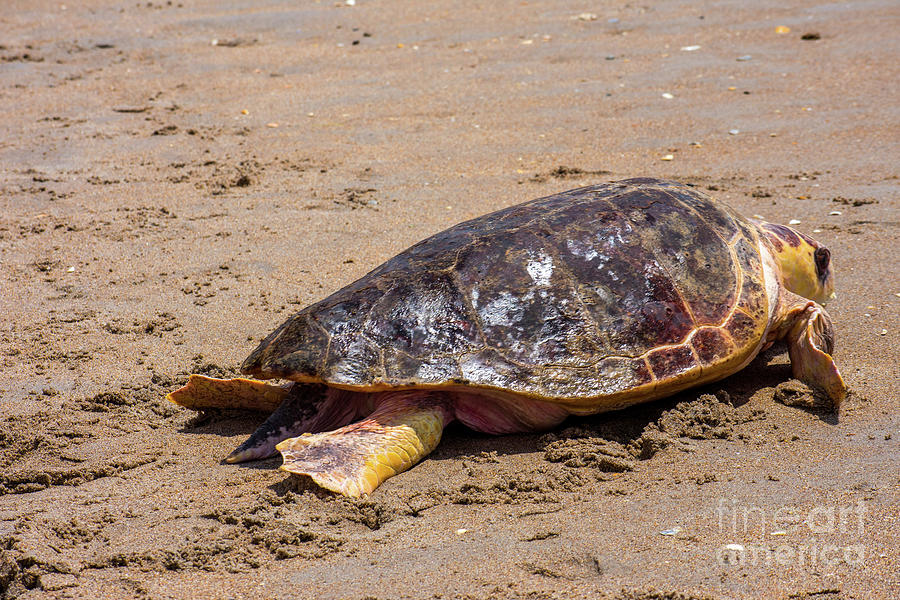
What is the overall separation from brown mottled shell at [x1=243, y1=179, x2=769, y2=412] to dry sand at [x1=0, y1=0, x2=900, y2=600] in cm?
21

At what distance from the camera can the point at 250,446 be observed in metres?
3.10

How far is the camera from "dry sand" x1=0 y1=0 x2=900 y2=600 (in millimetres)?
2441

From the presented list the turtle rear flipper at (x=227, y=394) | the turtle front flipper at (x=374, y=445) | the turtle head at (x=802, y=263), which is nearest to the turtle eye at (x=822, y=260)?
the turtle head at (x=802, y=263)

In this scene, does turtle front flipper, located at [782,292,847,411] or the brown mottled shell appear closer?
the brown mottled shell

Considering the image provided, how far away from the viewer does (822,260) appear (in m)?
3.94

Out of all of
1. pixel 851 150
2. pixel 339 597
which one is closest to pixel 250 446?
pixel 339 597

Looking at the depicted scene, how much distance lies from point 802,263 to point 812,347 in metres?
0.64

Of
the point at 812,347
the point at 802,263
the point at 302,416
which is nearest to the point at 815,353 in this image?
the point at 812,347

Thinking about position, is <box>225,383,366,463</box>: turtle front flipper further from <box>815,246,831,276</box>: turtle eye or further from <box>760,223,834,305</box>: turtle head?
<box>815,246,831,276</box>: turtle eye

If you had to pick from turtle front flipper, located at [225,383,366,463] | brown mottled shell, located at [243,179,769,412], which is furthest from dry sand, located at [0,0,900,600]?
brown mottled shell, located at [243,179,769,412]

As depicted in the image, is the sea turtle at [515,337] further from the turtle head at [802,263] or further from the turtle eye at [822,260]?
the turtle eye at [822,260]

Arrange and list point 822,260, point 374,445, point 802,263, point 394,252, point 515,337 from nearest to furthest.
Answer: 1. point 374,445
2. point 515,337
3. point 802,263
4. point 822,260
5. point 394,252

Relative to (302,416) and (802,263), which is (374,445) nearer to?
(302,416)

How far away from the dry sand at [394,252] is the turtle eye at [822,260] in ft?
0.88
